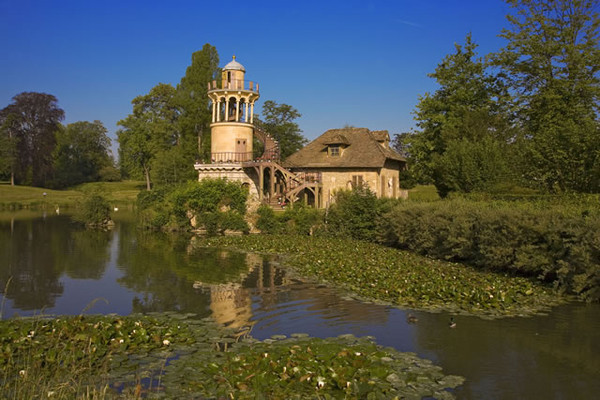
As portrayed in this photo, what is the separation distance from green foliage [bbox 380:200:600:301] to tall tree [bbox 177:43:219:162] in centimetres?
3607

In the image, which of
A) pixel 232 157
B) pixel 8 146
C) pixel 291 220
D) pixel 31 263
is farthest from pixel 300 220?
pixel 8 146

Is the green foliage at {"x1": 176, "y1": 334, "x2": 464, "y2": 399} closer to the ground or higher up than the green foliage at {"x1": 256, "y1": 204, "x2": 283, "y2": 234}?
closer to the ground

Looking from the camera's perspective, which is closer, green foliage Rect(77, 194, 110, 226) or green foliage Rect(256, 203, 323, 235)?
green foliage Rect(256, 203, 323, 235)

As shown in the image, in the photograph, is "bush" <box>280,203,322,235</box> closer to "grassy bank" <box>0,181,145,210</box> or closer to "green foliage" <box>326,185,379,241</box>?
"green foliage" <box>326,185,379,241</box>

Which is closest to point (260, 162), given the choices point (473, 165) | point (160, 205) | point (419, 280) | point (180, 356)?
point (160, 205)

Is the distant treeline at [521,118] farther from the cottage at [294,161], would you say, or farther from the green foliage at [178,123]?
the green foliage at [178,123]

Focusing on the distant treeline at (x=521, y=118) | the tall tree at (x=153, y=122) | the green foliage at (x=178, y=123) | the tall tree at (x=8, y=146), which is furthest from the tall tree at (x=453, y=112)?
A: the tall tree at (x=8, y=146)

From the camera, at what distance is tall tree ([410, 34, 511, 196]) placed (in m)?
36.6

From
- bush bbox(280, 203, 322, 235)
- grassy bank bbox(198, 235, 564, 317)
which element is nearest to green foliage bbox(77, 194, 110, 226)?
bush bbox(280, 203, 322, 235)

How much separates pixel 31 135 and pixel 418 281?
274ft

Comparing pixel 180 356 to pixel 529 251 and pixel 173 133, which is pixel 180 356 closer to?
pixel 529 251

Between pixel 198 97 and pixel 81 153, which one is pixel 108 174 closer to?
pixel 81 153

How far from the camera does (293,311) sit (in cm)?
1556

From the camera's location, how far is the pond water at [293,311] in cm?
1069
